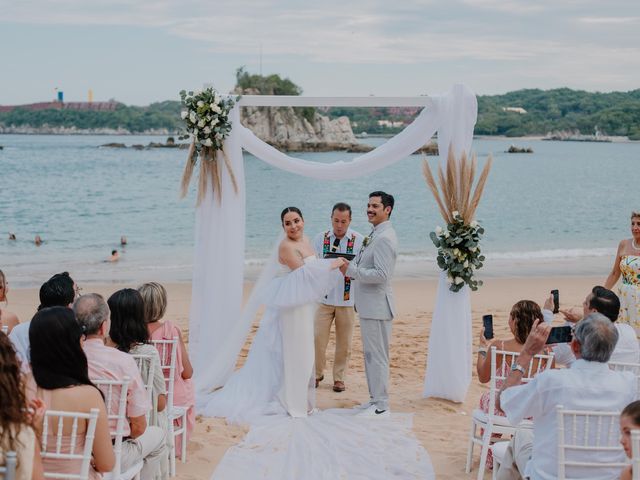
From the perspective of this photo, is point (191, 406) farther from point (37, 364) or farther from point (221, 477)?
point (37, 364)

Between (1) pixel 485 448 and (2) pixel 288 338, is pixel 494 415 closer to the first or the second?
(1) pixel 485 448

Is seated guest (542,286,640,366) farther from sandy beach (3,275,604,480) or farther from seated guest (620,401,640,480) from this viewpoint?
seated guest (620,401,640,480)

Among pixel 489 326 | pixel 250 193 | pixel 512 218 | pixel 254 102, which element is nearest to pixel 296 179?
pixel 250 193

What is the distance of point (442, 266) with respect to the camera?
7.36 meters

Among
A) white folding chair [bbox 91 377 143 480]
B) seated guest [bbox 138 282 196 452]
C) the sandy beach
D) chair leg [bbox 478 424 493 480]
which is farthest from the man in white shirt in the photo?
white folding chair [bbox 91 377 143 480]

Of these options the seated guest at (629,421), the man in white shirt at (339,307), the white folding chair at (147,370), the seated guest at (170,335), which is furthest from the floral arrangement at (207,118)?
the seated guest at (629,421)

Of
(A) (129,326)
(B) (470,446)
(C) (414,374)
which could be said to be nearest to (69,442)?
(A) (129,326)

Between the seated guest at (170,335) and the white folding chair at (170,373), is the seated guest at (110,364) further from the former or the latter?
the white folding chair at (170,373)

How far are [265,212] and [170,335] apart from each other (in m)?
28.5

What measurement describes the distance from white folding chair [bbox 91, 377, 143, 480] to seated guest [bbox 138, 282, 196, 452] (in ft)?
2.38

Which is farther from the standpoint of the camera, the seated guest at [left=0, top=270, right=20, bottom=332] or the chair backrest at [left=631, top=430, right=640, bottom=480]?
the seated guest at [left=0, top=270, right=20, bottom=332]

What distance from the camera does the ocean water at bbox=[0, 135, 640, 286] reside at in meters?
19.6

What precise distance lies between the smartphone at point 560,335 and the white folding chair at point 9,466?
97.2 inches

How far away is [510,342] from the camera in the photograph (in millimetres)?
5340
